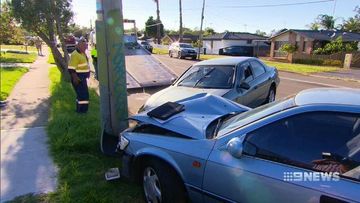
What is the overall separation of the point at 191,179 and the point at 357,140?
1.45 m

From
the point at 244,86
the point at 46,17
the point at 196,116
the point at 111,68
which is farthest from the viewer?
the point at 46,17

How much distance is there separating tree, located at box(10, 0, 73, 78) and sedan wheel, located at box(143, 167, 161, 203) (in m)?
9.56

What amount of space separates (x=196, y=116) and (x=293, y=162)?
145 centimetres

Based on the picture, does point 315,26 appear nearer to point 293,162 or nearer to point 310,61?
point 310,61

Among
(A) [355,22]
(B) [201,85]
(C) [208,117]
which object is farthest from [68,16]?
(A) [355,22]

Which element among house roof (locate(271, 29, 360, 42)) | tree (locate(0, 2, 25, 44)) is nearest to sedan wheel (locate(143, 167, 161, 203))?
tree (locate(0, 2, 25, 44))

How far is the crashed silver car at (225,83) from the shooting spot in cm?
648

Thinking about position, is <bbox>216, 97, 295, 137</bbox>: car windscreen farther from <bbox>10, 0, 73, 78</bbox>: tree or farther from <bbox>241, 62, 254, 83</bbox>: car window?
<bbox>10, 0, 73, 78</bbox>: tree

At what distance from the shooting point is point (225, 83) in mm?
6832

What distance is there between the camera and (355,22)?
6022 cm

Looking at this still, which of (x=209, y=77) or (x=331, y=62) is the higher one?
(x=209, y=77)

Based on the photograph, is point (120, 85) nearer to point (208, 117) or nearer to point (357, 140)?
point (208, 117)

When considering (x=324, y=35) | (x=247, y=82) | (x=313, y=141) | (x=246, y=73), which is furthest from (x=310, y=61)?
(x=313, y=141)

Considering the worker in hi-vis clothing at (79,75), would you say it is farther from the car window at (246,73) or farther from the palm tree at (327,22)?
the palm tree at (327,22)
